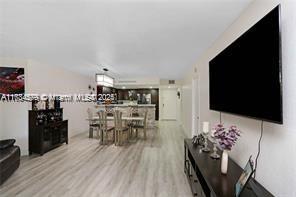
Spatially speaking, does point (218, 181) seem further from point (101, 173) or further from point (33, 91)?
point (33, 91)

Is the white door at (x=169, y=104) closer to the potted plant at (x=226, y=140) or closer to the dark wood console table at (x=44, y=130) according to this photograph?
the dark wood console table at (x=44, y=130)

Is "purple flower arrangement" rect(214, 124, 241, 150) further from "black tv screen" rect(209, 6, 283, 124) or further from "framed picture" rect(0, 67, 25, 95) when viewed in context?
"framed picture" rect(0, 67, 25, 95)

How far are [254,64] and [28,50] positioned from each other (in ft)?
13.9

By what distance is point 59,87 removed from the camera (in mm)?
5766

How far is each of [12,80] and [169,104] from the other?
28.4 ft

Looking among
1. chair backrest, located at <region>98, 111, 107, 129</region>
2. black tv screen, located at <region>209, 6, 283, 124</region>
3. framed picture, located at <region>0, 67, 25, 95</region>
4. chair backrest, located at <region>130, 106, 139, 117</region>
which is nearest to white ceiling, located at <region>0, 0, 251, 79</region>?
framed picture, located at <region>0, 67, 25, 95</region>

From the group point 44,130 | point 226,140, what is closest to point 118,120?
point 44,130

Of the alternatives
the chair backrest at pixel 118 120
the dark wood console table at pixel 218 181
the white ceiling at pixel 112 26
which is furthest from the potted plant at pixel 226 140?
the chair backrest at pixel 118 120

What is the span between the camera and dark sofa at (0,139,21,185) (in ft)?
9.49

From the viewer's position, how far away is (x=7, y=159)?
299 cm

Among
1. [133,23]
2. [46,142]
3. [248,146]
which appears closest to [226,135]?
[248,146]

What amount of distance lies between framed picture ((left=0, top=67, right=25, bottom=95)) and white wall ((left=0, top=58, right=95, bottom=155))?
0.11 m

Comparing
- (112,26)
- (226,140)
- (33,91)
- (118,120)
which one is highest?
(112,26)

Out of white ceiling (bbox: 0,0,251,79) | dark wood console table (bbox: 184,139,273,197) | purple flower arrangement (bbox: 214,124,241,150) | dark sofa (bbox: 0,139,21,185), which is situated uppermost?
white ceiling (bbox: 0,0,251,79)
